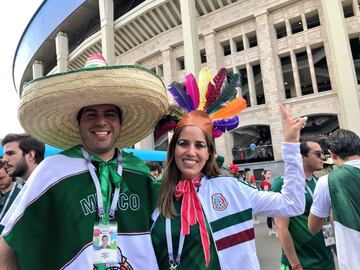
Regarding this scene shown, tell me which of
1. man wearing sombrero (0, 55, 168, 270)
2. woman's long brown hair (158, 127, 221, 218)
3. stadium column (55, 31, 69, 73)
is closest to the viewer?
man wearing sombrero (0, 55, 168, 270)

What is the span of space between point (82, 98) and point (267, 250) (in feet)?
19.8

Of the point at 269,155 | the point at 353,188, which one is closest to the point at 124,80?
the point at 353,188

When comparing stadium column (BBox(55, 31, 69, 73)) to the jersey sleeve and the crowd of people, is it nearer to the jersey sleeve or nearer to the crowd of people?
the crowd of people

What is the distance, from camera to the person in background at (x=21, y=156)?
336cm

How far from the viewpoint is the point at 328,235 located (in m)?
2.79

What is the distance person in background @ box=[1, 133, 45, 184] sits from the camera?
3.36 meters

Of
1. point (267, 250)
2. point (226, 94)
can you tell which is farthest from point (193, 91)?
point (267, 250)

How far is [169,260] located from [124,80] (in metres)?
1.07

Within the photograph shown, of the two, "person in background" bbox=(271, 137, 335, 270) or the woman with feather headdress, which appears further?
"person in background" bbox=(271, 137, 335, 270)

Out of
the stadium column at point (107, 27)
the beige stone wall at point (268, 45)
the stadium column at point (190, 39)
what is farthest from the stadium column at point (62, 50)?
the stadium column at point (190, 39)

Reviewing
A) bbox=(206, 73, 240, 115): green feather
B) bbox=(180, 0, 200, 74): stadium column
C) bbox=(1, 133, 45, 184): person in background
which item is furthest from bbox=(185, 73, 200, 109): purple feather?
bbox=(180, 0, 200, 74): stadium column

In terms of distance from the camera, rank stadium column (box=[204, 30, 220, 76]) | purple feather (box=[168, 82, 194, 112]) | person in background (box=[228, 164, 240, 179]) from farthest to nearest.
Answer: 1. stadium column (box=[204, 30, 220, 76])
2. person in background (box=[228, 164, 240, 179])
3. purple feather (box=[168, 82, 194, 112])

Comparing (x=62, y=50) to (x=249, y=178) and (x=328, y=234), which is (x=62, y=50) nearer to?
(x=249, y=178)

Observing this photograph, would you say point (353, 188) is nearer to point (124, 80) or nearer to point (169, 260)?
point (169, 260)
